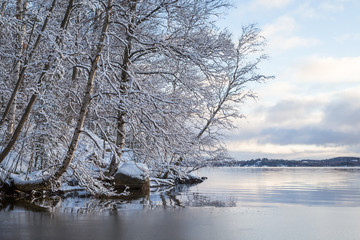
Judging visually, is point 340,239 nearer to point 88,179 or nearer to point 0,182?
point 88,179

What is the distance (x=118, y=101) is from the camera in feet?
36.4

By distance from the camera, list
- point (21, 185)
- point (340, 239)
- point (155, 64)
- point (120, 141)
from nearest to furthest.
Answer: point (340, 239), point (21, 185), point (120, 141), point (155, 64)

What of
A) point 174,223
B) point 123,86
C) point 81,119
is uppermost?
point 123,86

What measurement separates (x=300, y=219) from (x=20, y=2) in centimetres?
1168

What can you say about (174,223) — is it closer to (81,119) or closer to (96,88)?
(81,119)

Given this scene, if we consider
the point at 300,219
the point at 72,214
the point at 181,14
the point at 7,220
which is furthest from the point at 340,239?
the point at 181,14

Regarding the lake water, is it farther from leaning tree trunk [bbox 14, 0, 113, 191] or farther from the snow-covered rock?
the snow-covered rock

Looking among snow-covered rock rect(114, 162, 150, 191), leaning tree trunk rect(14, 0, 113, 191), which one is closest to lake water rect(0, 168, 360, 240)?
leaning tree trunk rect(14, 0, 113, 191)

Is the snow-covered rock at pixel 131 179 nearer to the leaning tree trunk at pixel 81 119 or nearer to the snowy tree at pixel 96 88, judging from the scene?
the snowy tree at pixel 96 88

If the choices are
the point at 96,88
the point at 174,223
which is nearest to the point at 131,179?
the point at 96,88

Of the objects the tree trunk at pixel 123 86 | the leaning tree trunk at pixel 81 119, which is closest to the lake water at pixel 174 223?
the leaning tree trunk at pixel 81 119

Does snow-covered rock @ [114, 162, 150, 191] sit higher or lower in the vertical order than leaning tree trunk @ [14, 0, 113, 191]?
lower

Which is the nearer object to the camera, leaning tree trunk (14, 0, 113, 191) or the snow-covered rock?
leaning tree trunk (14, 0, 113, 191)

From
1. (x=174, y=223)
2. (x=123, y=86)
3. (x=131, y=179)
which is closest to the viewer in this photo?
(x=174, y=223)
